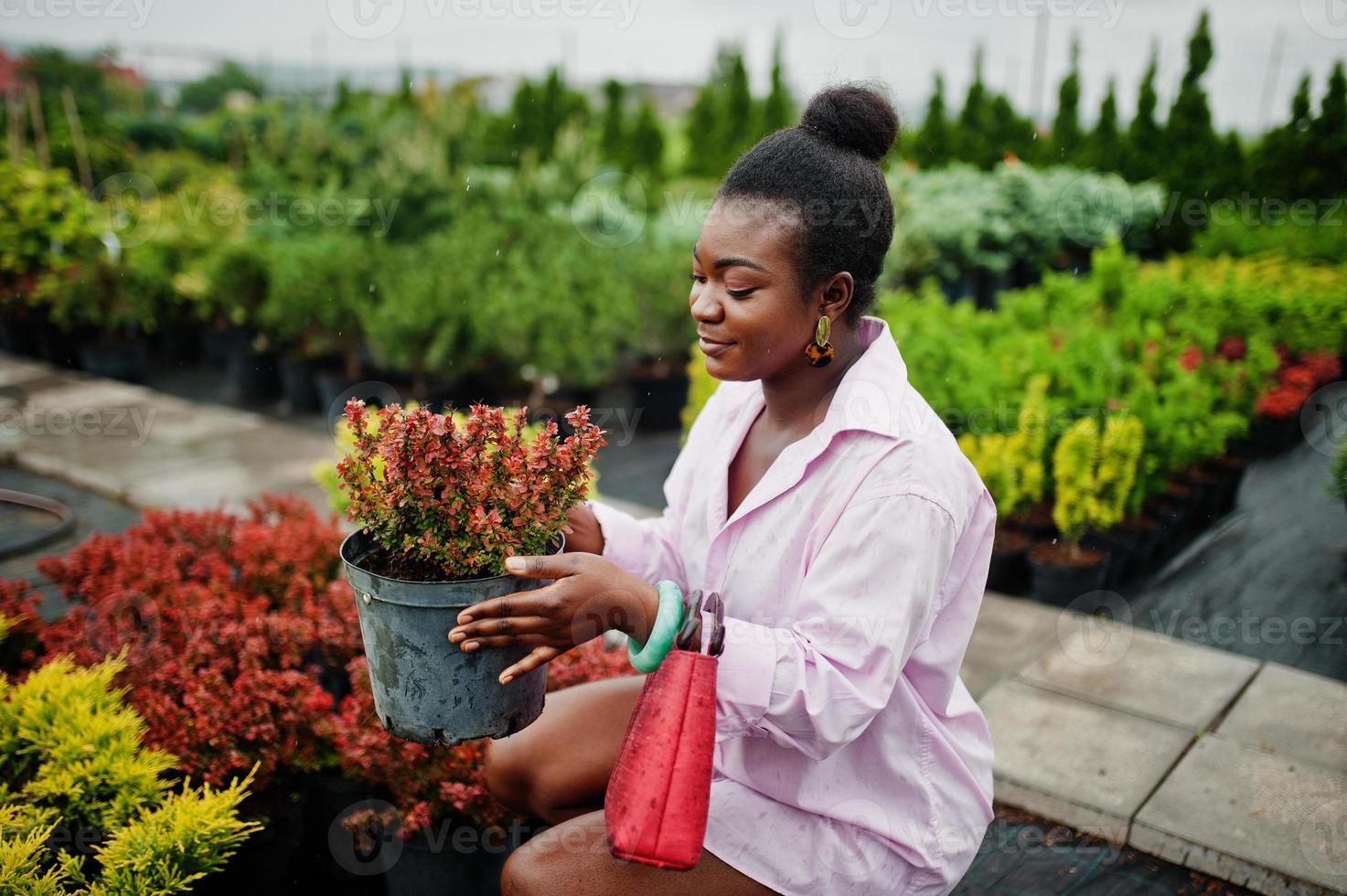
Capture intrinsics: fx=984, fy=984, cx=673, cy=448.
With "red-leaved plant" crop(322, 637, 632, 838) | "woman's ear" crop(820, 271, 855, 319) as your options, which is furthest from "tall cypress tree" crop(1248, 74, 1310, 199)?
"red-leaved plant" crop(322, 637, 632, 838)

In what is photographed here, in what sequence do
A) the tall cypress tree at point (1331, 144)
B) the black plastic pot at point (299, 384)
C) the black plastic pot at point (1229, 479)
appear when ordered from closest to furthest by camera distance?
1. the black plastic pot at point (1229, 479)
2. the black plastic pot at point (299, 384)
3. the tall cypress tree at point (1331, 144)

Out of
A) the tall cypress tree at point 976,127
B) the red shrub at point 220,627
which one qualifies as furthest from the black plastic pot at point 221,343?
the tall cypress tree at point 976,127

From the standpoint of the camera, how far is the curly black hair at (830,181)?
1.84 m

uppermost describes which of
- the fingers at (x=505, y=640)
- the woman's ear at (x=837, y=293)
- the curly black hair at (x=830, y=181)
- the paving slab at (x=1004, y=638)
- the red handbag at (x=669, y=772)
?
the curly black hair at (x=830, y=181)

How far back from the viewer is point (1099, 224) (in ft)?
43.8

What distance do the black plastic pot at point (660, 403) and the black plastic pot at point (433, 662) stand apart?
6053mm

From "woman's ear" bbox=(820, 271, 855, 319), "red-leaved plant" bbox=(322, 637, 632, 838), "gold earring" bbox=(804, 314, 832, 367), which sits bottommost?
"red-leaved plant" bbox=(322, 637, 632, 838)

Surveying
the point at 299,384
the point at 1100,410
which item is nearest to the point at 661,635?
the point at 1100,410

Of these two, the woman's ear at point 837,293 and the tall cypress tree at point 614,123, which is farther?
the tall cypress tree at point 614,123

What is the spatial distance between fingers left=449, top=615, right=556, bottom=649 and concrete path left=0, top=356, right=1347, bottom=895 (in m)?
2.20

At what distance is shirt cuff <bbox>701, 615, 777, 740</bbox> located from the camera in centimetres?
165

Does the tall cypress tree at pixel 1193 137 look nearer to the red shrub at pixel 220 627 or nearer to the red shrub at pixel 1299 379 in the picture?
the red shrub at pixel 1299 379

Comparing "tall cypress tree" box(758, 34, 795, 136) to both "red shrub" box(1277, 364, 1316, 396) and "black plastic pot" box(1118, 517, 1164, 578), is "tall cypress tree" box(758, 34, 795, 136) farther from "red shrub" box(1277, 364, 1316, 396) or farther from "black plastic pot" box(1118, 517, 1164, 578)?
"black plastic pot" box(1118, 517, 1164, 578)

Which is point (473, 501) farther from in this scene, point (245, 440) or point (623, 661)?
point (245, 440)
